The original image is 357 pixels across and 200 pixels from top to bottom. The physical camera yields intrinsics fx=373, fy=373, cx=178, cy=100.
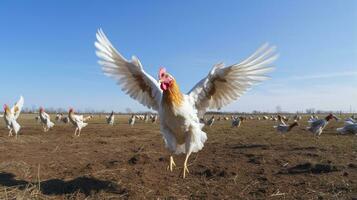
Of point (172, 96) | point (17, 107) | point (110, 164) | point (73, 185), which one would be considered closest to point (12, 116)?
point (17, 107)

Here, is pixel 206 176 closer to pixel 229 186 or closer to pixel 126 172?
pixel 229 186

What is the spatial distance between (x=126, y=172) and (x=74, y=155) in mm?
3367

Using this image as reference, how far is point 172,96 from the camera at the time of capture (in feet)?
23.9

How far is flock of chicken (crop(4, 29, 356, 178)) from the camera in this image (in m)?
7.39

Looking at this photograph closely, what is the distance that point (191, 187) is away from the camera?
6.68 m

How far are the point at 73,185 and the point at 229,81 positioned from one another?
159 inches

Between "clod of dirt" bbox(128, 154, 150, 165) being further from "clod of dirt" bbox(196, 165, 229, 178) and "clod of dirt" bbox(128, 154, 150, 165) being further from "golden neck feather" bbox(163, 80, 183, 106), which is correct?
"golden neck feather" bbox(163, 80, 183, 106)

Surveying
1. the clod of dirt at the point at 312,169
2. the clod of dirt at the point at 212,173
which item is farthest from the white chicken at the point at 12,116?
the clod of dirt at the point at 312,169

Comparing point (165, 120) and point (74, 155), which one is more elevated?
point (165, 120)

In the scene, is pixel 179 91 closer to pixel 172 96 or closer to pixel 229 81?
pixel 172 96

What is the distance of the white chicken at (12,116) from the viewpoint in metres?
18.6

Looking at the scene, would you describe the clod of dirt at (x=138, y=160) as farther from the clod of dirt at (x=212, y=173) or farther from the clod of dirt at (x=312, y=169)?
Result: the clod of dirt at (x=312, y=169)

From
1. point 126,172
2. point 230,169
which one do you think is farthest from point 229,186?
point 126,172

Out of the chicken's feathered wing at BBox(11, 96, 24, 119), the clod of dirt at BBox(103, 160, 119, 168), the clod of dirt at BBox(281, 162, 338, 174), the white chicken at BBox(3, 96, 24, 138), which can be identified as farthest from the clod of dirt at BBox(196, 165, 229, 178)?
the chicken's feathered wing at BBox(11, 96, 24, 119)
